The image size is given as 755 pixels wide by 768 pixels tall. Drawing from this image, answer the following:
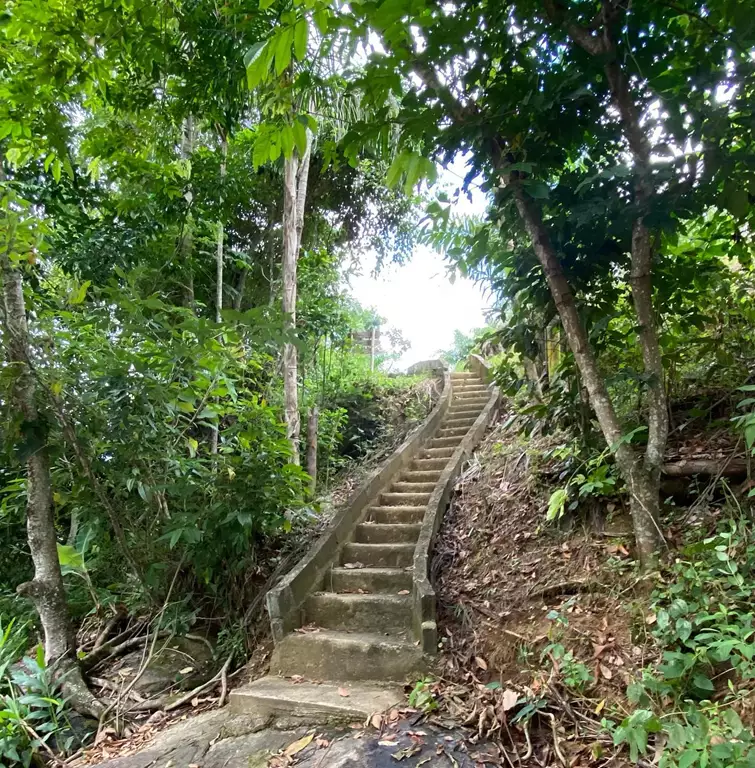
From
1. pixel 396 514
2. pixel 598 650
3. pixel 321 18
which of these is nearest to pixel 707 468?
pixel 598 650

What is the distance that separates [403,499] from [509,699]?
350cm

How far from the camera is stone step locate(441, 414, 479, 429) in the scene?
8.81m

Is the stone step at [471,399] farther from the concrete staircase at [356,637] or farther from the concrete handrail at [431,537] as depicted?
the concrete staircase at [356,637]

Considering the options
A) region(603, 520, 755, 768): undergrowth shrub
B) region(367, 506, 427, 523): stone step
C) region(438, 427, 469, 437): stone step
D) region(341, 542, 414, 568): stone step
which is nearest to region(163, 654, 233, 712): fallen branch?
region(341, 542, 414, 568): stone step

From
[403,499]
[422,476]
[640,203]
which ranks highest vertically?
[640,203]

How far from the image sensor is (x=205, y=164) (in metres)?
5.40

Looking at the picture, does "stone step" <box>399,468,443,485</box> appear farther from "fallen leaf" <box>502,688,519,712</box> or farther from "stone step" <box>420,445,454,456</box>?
"fallen leaf" <box>502,688,519,712</box>

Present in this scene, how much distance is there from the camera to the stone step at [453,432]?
329 inches

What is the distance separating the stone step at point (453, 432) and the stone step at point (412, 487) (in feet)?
6.58

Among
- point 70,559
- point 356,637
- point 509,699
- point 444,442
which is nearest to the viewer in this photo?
point 509,699

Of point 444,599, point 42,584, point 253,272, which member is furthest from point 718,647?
point 253,272

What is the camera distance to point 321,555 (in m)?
4.76

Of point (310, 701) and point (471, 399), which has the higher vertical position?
point (471, 399)

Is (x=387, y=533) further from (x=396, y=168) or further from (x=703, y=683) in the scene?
(x=396, y=168)
